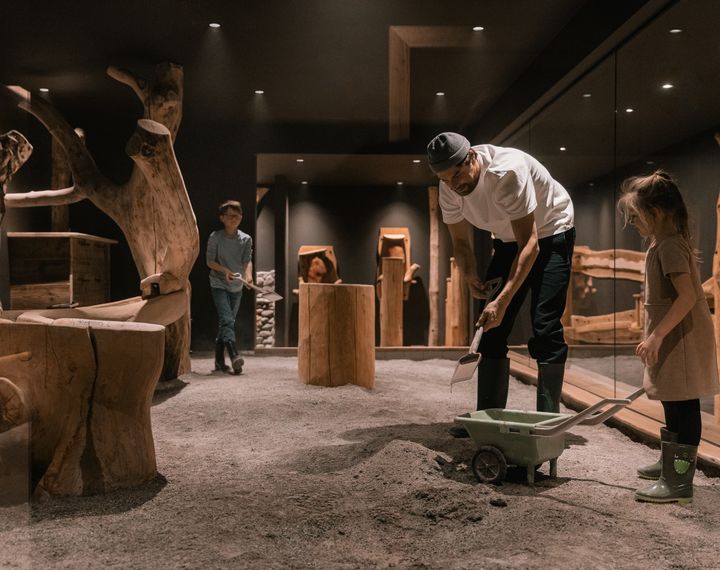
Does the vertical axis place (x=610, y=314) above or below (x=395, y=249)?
below

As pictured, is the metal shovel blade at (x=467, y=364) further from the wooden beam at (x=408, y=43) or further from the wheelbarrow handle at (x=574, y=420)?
the wooden beam at (x=408, y=43)

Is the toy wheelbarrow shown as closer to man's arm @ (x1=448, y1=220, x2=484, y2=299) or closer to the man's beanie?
man's arm @ (x1=448, y1=220, x2=484, y2=299)

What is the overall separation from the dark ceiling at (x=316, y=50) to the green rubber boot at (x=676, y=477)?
247 cm

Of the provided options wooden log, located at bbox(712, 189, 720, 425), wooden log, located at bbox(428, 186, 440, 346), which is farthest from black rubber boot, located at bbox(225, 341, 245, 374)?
wooden log, located at bbox(712, 189, 720, 425)

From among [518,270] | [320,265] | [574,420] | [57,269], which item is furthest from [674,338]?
[57,269]

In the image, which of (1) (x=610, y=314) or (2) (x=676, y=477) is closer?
(2) (x=676, y=477)

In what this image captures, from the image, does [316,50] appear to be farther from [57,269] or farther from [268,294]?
[57,269]

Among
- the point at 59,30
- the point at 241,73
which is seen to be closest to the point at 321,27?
the point at 241,73

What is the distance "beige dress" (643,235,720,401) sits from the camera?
74.4 inches

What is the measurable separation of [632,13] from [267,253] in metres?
3.39

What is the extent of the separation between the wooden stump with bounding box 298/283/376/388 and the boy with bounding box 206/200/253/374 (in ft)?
3.87

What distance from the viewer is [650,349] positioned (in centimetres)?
190

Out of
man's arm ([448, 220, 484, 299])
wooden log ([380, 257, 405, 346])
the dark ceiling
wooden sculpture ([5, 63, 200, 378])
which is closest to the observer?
man's arm ([448, 220, 484, 299])

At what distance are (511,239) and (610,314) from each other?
50.7 inches
